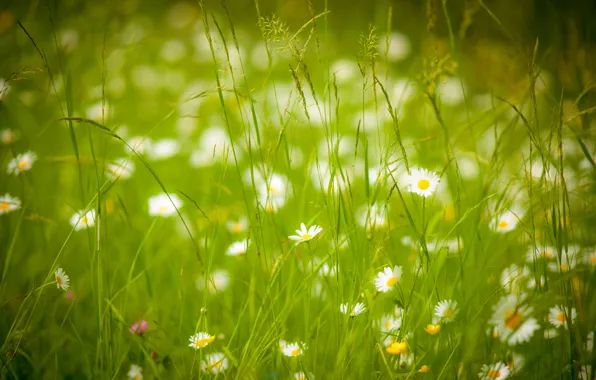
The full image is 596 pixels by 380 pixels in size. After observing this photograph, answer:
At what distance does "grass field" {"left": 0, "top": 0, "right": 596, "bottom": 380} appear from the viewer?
66 cm

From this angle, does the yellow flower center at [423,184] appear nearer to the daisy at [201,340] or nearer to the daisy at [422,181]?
the daisy at [422,181]

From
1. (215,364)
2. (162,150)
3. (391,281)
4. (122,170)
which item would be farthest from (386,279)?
(162,150)

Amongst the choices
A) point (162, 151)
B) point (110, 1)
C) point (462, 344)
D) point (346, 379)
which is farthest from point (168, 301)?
point (110, 1)

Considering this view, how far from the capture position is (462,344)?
66cm

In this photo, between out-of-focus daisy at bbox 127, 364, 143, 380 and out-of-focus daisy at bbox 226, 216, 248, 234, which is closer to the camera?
out-of-focus daisy at bbox 127, 364, 143, 380

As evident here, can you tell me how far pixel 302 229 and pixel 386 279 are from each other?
0.15m

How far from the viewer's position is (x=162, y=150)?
5.81 feet

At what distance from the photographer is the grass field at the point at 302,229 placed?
0.66 m

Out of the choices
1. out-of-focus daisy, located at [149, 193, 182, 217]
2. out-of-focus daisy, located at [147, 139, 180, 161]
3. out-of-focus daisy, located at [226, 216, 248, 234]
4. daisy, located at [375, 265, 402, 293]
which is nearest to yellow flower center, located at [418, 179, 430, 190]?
daisy, located at [375, 265, 402, 293]

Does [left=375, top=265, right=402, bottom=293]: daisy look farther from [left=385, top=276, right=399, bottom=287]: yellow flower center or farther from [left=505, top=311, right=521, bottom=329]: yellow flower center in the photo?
[left=505, top=311, right=521, bottom=329]: yellow flower center

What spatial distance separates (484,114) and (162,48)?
235 cm

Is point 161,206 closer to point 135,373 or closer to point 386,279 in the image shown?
point 135,373

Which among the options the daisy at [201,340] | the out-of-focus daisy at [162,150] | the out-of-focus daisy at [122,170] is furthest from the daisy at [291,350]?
the out-of-focus daisy at [162,150]

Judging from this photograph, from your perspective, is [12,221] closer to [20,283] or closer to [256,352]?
[20,283]
